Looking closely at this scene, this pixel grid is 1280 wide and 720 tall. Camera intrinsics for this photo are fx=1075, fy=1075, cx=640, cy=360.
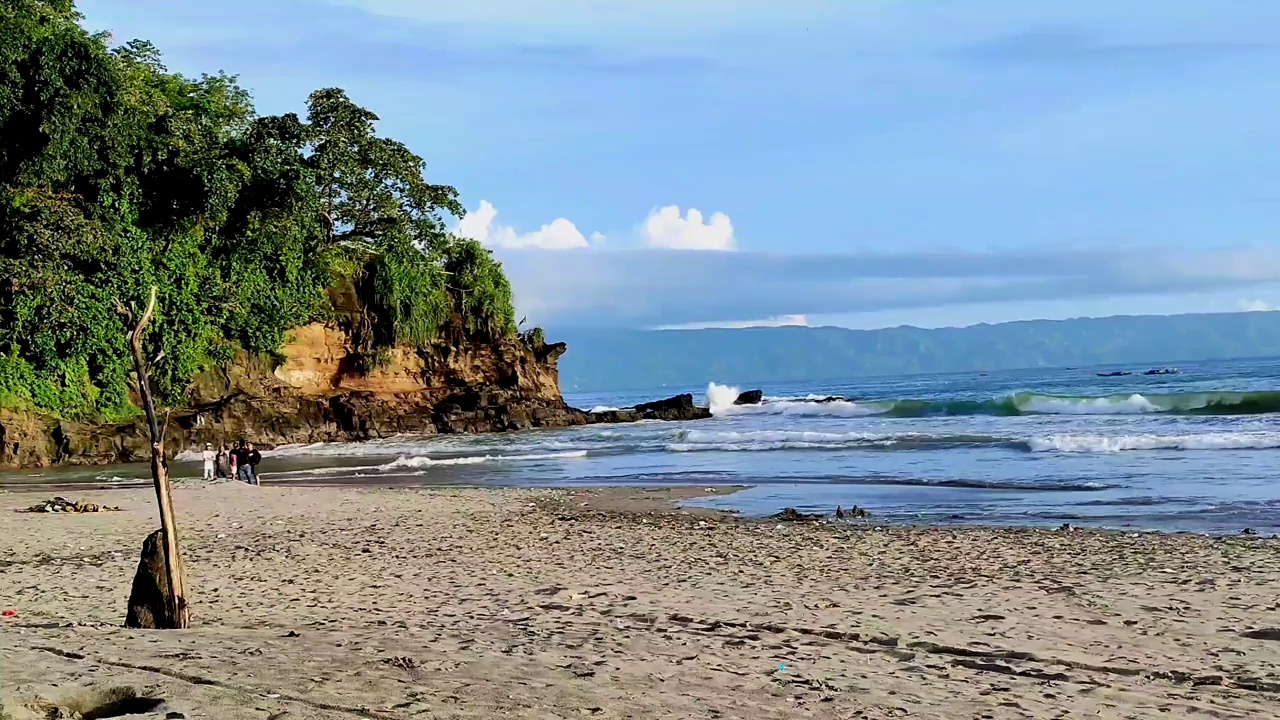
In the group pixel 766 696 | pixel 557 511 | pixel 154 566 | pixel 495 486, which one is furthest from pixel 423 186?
pixel 766 696

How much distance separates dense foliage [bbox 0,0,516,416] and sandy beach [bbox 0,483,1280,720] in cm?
2024

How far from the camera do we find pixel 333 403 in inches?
1587

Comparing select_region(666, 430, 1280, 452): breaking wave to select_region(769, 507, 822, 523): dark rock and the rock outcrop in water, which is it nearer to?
the rock outcrop in water

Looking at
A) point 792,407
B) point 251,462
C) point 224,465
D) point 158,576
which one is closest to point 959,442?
point 251,462

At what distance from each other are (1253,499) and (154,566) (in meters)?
15.6

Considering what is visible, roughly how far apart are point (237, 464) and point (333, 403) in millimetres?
15886

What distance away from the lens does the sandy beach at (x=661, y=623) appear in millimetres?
5703

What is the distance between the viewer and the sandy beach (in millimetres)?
5703

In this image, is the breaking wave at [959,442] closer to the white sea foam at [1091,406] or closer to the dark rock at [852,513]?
the dark rock at [852,513]

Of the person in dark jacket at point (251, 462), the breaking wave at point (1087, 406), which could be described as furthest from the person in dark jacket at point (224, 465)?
the breaking wave at point (1087, 406)

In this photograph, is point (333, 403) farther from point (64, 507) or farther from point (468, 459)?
point (64, 507)

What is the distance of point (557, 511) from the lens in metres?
17.4

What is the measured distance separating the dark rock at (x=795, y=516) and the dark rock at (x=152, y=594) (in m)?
9.29

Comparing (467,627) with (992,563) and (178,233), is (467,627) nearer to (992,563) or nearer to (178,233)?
(992,563)
